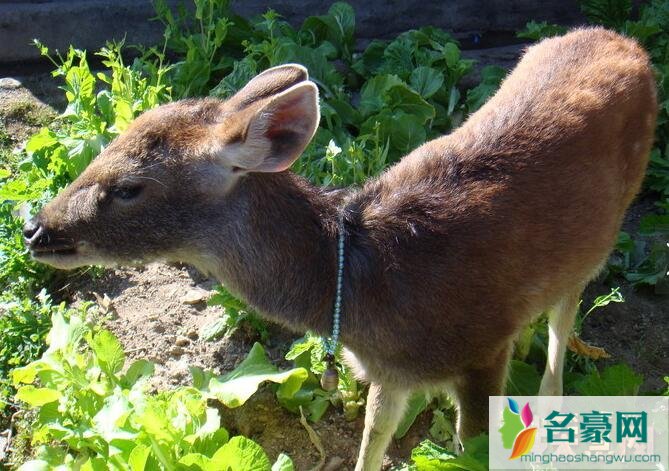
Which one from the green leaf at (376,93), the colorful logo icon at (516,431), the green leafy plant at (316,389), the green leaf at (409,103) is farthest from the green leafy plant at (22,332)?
the green leaf at (409,103)

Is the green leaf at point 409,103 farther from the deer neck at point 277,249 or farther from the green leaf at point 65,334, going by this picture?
the green leaf at point 65,334

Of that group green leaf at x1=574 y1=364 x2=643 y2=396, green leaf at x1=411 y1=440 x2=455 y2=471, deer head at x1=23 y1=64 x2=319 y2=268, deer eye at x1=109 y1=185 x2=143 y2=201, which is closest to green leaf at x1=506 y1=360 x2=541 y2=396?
green leaf at x1=574 y1=364 x2=643 y2=396

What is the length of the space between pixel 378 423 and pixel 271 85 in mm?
1601

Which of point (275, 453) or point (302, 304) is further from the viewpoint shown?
point (275, 453)

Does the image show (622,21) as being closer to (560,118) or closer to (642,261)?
(642,261)

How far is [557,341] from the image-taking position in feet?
14.7

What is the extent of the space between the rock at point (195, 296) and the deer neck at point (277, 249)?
4.55 ft

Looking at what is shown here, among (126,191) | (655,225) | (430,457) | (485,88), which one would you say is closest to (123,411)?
(126,191)

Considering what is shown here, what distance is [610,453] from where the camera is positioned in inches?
145

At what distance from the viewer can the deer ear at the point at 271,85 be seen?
11.7 ft

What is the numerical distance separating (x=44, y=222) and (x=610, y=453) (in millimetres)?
2521

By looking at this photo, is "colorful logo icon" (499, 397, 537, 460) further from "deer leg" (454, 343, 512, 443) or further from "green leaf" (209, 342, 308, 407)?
"green leaf" (209, 342, 308, 407)

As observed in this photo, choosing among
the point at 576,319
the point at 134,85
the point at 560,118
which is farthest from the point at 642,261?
the point at 134,85

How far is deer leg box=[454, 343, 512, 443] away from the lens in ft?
12.2
